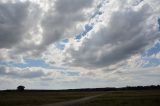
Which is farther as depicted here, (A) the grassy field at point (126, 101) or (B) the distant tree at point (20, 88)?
(B) the distant tree at point (20, 88)

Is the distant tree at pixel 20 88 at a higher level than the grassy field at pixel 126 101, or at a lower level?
higher

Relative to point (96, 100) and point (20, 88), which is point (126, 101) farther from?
point (20, 88)

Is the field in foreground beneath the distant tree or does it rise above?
beneath

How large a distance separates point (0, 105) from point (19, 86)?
418 feet

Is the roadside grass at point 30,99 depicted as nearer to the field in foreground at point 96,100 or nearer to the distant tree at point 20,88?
the field in foreground at point 96,100

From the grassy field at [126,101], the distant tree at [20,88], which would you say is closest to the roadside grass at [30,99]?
the grassy field at [126,101]

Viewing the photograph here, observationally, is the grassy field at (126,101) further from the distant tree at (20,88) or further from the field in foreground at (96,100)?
the distant tree at (20,88)

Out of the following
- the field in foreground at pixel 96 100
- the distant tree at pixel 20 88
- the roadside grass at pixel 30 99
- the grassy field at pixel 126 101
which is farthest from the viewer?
the distant tree at pixel 20 88

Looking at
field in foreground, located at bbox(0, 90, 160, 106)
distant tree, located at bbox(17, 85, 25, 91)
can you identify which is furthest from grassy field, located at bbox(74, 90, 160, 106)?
distant tree, located at bbox(17, 85, 25, 91)

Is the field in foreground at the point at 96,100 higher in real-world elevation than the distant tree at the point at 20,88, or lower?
lower

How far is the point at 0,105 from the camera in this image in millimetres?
44375

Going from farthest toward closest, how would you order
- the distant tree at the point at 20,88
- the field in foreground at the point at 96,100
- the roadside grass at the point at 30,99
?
1. the distant tree at the point at 20,88
2. the roadside grass at the point at 30,99
3. the field in foreground at the point at 96,100

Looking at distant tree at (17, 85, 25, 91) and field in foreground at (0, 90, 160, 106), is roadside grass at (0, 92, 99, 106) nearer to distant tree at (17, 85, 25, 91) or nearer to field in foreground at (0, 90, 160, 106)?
field in foreground at (0, 90, 160, 106)

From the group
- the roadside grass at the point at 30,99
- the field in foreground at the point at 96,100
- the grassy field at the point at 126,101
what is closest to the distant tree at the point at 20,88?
the roadside grass at the point at 30,99
